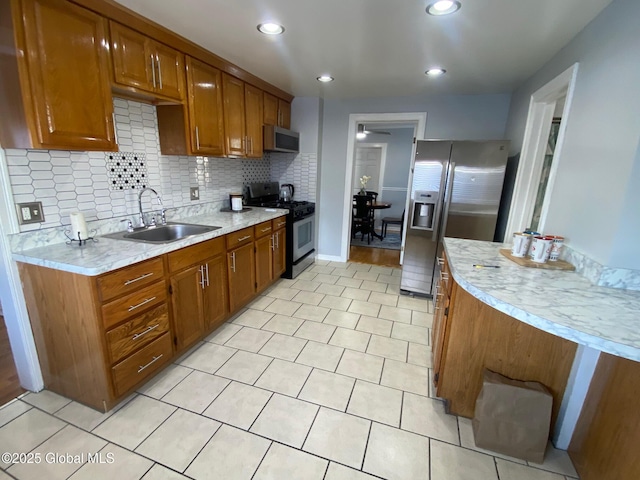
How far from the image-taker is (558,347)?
1457 millimetres

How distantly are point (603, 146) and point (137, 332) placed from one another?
2683mm

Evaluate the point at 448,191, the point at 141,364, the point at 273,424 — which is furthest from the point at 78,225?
the point at 448,191

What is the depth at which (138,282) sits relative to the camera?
1.68 metres

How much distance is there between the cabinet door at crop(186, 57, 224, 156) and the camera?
2320 millimetres

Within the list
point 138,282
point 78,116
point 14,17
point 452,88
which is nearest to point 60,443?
point 138,282

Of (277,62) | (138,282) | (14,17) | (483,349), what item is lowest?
(483,349)

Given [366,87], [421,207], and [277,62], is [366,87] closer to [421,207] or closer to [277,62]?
[277,62]

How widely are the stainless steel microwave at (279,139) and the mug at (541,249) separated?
275 centimetres

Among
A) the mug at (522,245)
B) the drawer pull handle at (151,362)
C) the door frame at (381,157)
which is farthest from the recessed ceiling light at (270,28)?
the door frame at (381,157)

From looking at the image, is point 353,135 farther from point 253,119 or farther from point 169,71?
point 169,71

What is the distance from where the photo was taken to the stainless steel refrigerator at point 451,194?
283 centimetres

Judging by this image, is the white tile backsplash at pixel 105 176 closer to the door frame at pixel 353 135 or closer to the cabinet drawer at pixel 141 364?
the cabinet drawer at pixel 141 364

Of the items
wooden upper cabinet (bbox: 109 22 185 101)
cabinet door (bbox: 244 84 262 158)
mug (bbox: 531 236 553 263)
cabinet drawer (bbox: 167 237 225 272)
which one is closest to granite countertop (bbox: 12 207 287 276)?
cabinet drawer (bbox: 167 237 225 272)

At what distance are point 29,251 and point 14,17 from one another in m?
1.12
